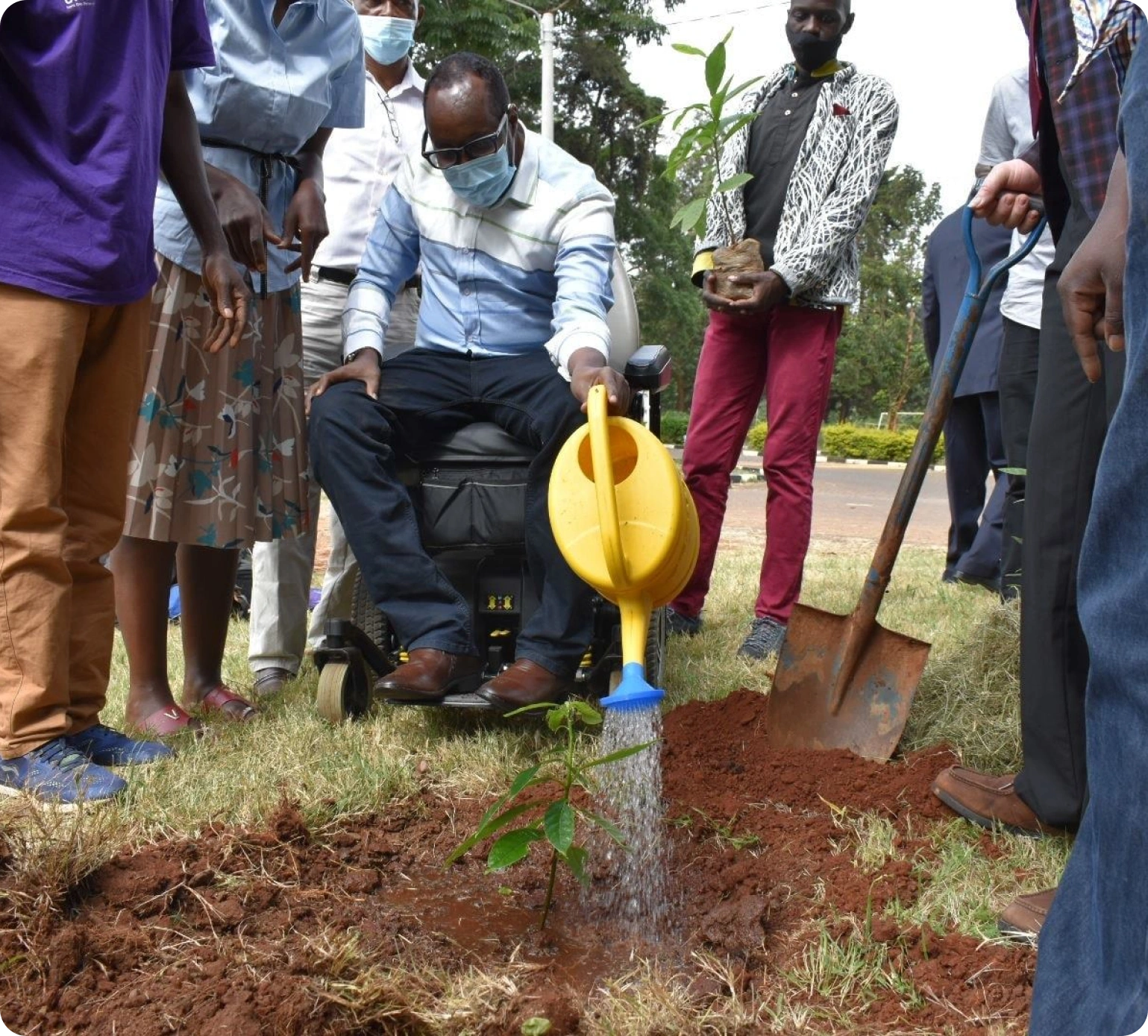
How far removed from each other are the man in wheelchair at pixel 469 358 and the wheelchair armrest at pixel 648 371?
0.20 metres

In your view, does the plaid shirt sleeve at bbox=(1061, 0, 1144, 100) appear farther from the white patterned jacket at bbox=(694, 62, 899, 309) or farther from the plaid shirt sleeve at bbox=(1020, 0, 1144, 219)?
the white patterned jacket at bbox=(694, 62, 899, 309)

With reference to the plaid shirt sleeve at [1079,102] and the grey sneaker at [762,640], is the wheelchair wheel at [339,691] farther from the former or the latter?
the plaid shirt sleeve at [1079,102]

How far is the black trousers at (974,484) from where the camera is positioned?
5594 millimetres

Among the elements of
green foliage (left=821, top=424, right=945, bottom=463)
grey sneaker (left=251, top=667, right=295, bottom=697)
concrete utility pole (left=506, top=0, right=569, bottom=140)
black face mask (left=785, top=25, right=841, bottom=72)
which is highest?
concrete utility pole (left=506, top=0, right=569, bottom=140)

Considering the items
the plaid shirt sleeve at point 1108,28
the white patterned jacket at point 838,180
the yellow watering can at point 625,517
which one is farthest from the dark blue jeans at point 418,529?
the plaid shirt sleeve at point 1108,28

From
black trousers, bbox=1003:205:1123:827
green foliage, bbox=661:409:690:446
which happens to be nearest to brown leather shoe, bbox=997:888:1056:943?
black trousers, bbox=1003:205:1123:827

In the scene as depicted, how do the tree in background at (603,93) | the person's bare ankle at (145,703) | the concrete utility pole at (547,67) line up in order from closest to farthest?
the person's bare ankle at (145,703) < the concrete utility pole at (547,67) < the tree in background at (603,93)

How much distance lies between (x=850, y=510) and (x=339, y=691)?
9.54m

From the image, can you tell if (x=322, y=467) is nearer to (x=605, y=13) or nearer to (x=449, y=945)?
(x=449, y=945)

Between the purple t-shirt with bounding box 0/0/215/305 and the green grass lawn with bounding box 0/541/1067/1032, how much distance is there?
108cm

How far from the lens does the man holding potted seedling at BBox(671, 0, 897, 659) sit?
12.7 ft

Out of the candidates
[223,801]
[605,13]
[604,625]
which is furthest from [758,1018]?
[605,13]

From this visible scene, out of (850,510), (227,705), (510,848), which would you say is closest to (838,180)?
(227,705)

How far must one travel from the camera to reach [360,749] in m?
2.89
